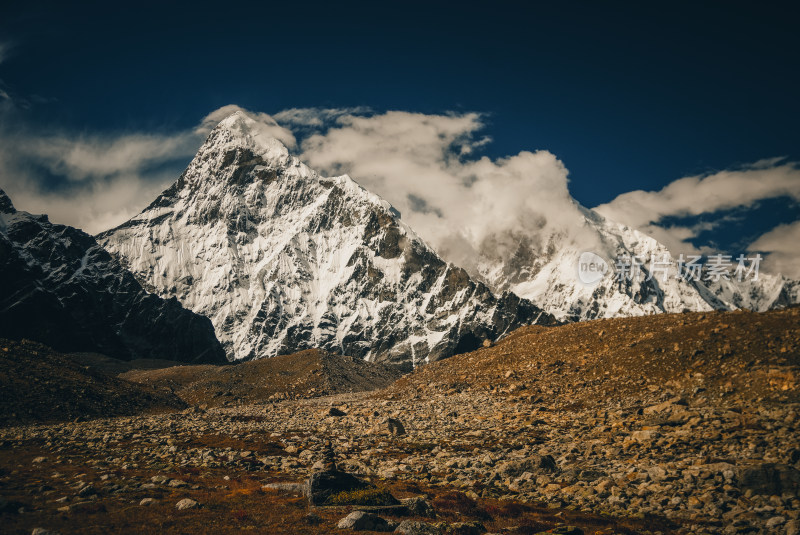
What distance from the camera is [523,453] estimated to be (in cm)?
3095

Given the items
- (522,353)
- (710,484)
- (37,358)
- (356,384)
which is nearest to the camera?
(710,484)

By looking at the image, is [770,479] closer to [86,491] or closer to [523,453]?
[523,453]

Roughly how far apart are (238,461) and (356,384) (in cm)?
12117

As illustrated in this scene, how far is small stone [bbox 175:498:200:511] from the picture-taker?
64.1ft

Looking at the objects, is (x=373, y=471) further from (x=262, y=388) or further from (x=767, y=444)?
(x=262, y=388)

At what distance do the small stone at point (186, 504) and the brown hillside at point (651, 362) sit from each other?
33329 mm

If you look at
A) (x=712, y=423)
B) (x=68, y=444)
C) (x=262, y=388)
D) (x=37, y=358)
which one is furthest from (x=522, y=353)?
(x=262, y=388)

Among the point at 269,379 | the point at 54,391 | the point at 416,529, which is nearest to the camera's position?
the point at 416,529

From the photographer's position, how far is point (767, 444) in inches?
1026

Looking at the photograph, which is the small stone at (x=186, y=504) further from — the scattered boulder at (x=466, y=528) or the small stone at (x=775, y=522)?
the small stone at (x=775, y=522)

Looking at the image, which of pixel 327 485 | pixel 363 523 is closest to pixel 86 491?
pixel 327 485

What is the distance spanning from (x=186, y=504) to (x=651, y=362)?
41778 mm

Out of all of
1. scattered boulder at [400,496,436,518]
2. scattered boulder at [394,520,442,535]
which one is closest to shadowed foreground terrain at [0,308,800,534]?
scattered boulder at [400,496,436,518]

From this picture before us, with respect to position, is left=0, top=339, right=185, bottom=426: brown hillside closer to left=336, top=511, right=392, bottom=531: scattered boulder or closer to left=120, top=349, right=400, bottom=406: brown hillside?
left=120, top=349, right=400, bottom=406: brown hillside
